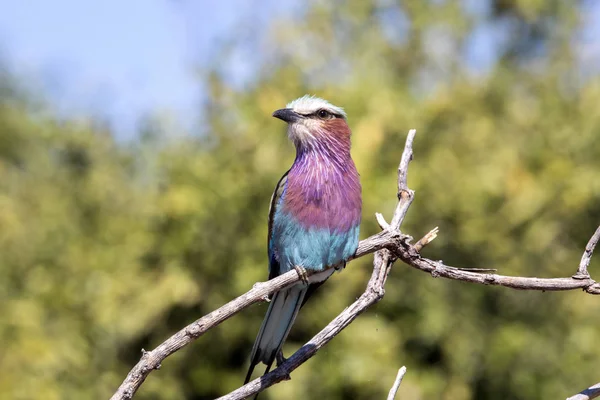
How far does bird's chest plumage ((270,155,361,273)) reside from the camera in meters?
3.75

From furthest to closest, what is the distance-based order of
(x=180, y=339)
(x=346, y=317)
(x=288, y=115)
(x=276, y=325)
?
(x=288, y=115)
(x=276, y=325)
(x=346, y=317)
(x=180, y=339)

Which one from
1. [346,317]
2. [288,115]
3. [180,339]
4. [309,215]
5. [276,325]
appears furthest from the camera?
[288,115]

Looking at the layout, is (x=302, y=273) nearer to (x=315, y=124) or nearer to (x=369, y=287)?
(x=369, y=287)

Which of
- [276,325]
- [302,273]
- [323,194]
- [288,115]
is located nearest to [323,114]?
[288,115]

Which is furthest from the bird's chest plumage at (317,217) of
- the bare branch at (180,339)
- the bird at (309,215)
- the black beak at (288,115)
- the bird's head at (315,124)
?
the bare branch at (180,339)

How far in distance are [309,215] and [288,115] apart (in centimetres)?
55

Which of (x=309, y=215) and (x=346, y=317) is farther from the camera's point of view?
(x=309, y=215)

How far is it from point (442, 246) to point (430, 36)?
633cm

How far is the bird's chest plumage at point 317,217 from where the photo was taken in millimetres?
3748

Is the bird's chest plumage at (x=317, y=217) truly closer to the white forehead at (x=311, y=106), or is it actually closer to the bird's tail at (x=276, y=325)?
the bird's tail at (x=276, y=325)

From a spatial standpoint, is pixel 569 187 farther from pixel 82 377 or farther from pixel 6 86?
pixel 6 86

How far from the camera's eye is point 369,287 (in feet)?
11.1

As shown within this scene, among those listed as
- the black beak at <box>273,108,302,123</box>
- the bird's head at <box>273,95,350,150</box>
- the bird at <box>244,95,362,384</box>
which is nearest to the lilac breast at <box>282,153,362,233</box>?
the bird at <box>244,95,362,384</box>

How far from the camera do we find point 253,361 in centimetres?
365
